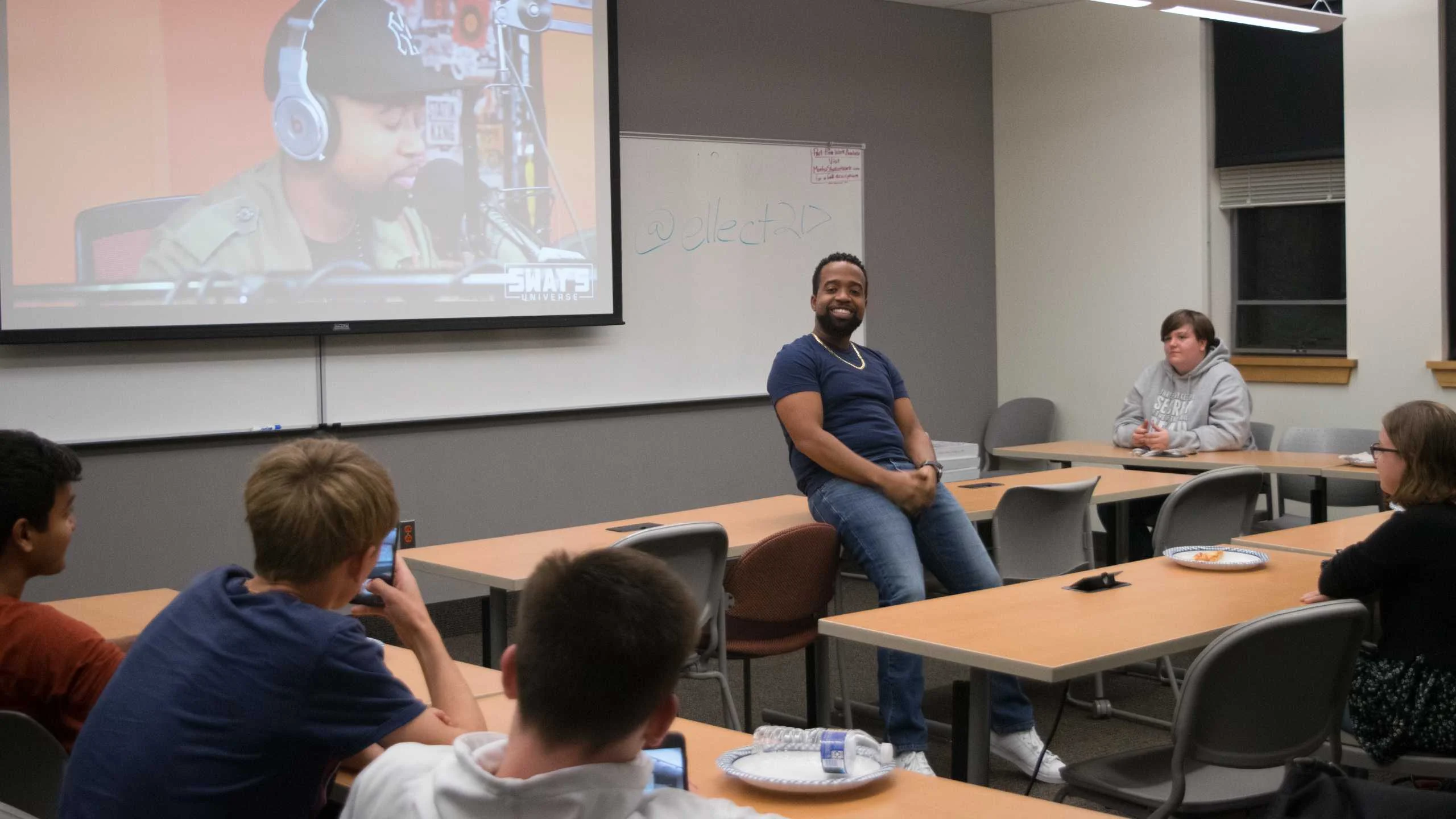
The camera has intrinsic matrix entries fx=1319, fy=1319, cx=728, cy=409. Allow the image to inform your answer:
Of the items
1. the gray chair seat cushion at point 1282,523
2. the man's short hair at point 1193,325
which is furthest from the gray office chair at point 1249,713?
the man's short hair at point 1193,325

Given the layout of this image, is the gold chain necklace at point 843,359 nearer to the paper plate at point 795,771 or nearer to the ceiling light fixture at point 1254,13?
the ceiling light fixture at point 1254,13

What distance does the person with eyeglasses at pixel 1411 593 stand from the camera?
259 cm

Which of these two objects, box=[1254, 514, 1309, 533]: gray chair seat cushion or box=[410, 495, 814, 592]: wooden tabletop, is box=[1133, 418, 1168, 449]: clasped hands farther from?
box=[410, 495, 814, 592]: wooden tabletop

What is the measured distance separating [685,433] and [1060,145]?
9.05 ft

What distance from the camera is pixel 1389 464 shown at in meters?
2.72

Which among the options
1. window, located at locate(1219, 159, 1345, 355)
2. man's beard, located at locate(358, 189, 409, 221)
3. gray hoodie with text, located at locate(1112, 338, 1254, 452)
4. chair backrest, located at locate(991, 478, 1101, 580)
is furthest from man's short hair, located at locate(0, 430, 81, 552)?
window, located at locate(1219, 159, 1345, 355)

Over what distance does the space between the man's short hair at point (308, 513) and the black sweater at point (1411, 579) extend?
6.45ft

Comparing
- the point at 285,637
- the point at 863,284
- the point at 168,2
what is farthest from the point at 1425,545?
the point at 168,2

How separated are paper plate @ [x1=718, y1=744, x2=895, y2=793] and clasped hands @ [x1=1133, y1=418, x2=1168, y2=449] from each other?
3.94 metres

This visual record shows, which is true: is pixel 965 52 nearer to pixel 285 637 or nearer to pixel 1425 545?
pixel 1425 545

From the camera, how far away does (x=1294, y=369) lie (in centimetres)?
636

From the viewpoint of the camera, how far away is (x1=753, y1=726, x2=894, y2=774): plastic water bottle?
5.63ft

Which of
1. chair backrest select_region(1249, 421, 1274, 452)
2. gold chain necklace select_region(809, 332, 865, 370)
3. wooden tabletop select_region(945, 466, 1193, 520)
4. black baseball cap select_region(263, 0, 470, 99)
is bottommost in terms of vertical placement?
wooden tabletop select_region(945, 466, 1193, 520)

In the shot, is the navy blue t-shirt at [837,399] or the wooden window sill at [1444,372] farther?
the wooden window sill at [1444,372]
